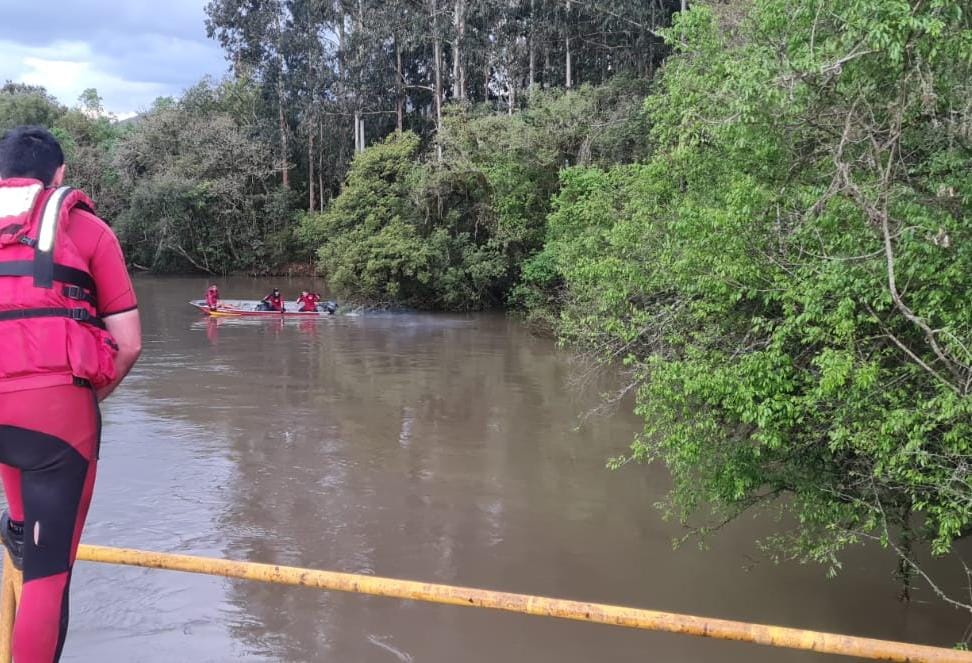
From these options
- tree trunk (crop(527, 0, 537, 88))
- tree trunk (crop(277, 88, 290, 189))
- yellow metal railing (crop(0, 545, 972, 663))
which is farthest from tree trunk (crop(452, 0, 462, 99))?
yellow metal railing (crop(0, 545, 972, 663))

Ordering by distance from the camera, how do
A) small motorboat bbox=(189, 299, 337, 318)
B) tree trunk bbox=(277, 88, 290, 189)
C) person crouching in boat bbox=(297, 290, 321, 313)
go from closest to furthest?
1. small motorboat bbox=(189, 299, 337, 318)
2. person crouching in boat bbox=(297, 290, 321, 313)
3. tree trunk bbox=(277, 88, 290, 189)

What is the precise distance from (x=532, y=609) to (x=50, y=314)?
1486 mm

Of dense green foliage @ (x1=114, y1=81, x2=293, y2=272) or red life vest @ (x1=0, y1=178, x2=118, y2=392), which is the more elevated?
dense green foliage @ (x1=114, y1=81, x2=293, y2=272)

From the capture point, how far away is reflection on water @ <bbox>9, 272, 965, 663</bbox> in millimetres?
6945

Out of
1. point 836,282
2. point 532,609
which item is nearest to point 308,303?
point 836,282

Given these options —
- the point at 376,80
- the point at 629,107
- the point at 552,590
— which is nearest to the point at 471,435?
the point at 552,590

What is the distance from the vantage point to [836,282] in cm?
528

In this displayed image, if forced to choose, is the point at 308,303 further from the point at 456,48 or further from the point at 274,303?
the point at 456,48

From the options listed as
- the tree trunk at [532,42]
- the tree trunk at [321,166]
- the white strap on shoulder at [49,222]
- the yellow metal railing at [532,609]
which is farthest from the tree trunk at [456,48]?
the yellow metal railing at [532,609]

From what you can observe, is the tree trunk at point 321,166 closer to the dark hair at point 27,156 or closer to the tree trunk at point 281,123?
the tree trunk at point 281,123

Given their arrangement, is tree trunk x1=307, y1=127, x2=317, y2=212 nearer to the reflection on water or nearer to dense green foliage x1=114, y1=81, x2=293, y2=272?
dense green foliage x1=114, y1=81, x2=293, y2=272

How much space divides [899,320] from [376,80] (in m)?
34.0

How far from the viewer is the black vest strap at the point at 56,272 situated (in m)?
1.96

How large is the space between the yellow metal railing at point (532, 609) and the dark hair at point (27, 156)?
108cm
